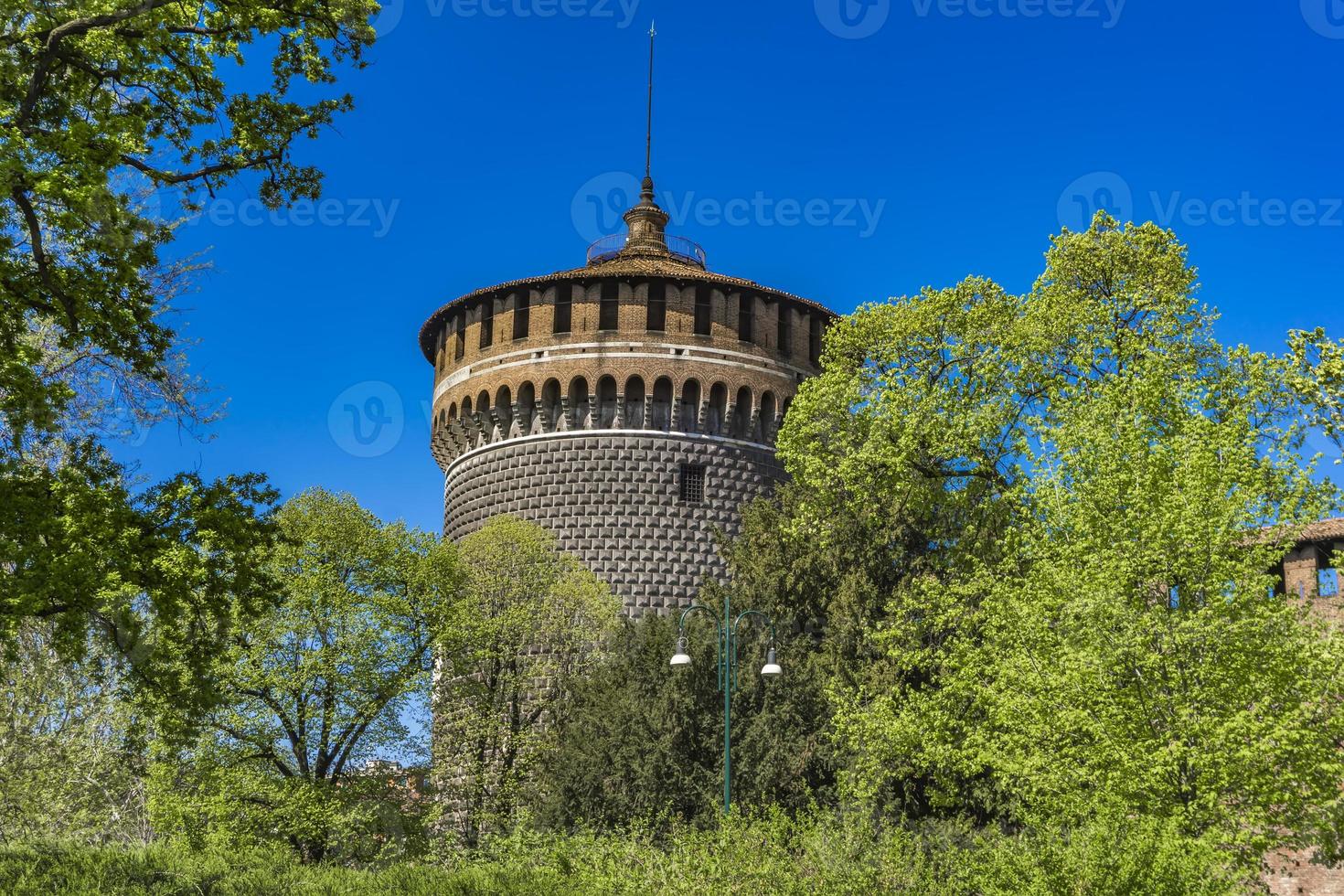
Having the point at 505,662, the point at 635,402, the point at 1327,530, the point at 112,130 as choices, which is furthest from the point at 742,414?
the point at 112,130

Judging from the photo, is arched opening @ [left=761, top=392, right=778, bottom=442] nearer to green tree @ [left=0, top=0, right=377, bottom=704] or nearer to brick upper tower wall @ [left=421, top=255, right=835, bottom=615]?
brick upper tower wall @ [left=421, top=255, right=835, bottom=615]

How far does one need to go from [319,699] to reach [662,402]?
1273cm

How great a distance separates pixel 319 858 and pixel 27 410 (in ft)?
57.8

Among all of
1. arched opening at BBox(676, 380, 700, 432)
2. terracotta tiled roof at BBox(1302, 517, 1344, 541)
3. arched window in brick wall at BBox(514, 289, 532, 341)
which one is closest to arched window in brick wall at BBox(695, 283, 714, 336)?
arched opening at BBox(676, 380, 700, 432)

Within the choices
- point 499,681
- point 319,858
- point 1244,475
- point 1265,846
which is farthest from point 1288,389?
A: point 319,858

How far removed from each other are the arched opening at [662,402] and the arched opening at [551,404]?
2.57 m

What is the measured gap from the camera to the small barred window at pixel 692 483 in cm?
3588

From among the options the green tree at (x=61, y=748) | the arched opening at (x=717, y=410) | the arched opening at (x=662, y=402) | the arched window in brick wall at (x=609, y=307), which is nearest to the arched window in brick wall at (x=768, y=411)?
the arched opening at (x=717, y=410)

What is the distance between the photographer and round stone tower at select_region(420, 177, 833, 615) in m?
35.1

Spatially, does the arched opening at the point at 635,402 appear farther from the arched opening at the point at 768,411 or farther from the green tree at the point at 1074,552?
the green tree at the point at 1074,552

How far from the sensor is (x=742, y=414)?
3678 centimetres

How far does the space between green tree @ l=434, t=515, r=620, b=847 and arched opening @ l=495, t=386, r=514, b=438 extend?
182 inches

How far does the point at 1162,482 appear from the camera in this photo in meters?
19.6

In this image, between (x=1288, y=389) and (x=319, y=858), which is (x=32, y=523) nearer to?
(x=319, y=858)
